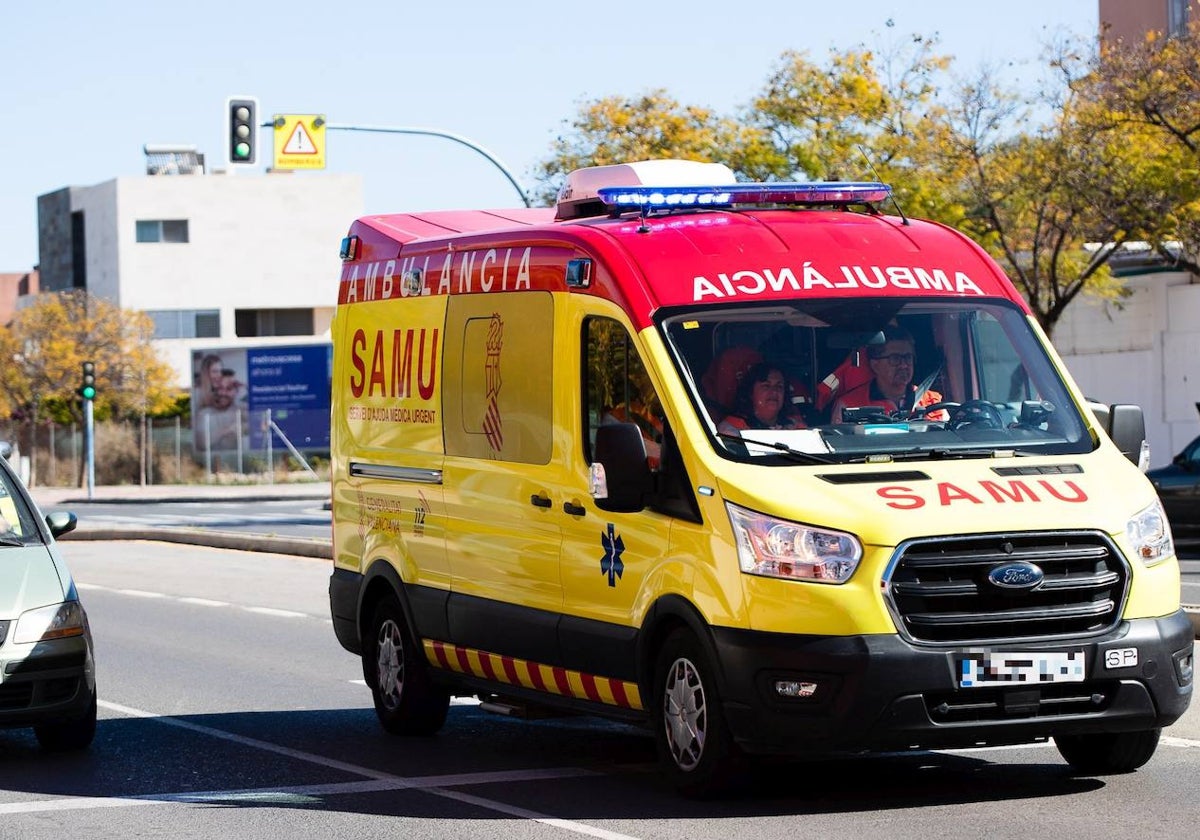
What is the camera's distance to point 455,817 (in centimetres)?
830

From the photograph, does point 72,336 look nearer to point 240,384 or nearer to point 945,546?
point 240,384

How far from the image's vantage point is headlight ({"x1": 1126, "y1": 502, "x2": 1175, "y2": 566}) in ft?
26.3

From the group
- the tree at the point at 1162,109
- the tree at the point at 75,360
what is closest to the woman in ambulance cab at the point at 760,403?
the tree at the point at 1162,109

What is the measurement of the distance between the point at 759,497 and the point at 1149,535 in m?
1.57

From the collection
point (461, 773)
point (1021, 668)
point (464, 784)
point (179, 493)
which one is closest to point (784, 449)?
point (1021, 668)

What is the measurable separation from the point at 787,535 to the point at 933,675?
74 centimetres

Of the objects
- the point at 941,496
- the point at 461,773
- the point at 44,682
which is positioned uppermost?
the point at 941,496

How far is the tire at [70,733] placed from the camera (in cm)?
1041

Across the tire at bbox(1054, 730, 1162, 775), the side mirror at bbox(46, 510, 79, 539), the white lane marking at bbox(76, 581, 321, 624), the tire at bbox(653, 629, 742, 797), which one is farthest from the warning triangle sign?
the tire at bbox(1054, 730, 1162, 775)

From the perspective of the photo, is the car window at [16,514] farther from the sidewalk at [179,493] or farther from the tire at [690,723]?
the sidewalk at [179,493]

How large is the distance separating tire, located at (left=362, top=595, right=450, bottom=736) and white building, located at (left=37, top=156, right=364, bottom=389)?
69936mm

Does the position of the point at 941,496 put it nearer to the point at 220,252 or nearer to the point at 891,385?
the point at 891,385

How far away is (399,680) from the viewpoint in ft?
35.9

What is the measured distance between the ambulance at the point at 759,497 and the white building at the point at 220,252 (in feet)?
233
